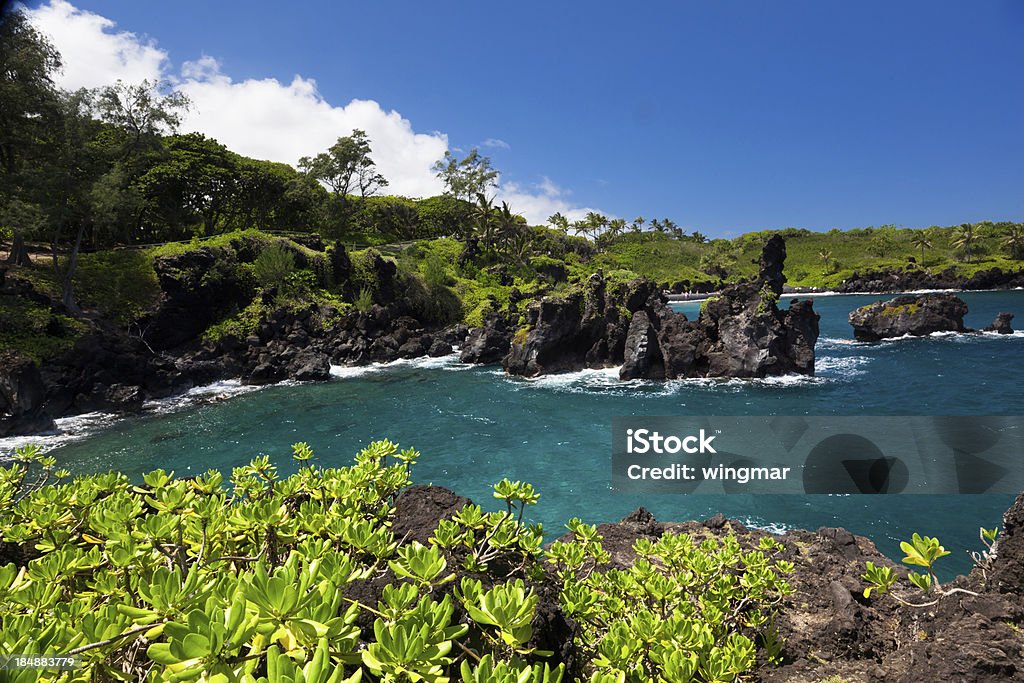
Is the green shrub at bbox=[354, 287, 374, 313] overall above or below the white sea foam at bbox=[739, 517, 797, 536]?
above

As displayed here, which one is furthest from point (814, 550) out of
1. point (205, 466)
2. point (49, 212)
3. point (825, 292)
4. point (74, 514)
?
point (825, 292)

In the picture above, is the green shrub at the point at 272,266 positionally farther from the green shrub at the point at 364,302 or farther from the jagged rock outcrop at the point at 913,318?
the jagged rock outcrop at the point at 913,318

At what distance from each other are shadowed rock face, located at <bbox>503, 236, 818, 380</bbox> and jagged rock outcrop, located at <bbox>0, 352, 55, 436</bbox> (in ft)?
79.8

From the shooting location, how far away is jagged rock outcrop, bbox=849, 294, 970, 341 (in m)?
41.5

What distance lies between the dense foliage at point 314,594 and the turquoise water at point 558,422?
29.9 ft

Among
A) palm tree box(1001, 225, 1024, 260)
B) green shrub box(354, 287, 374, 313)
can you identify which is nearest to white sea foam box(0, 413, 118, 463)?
green shrub box(354, 287, 374, 313)

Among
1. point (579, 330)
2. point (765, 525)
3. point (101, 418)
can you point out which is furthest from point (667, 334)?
point (101, 418)

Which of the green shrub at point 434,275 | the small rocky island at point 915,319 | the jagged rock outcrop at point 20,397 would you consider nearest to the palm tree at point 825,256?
the small rocky island at point 915,319

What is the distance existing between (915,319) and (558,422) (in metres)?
41.5

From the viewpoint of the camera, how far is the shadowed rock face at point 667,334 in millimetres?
28703

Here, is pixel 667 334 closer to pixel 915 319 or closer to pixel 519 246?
pixel 915 319

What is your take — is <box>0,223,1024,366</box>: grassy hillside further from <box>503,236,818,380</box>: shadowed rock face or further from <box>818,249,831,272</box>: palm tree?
<box>503,236,818,380</box>: shadowed rock face

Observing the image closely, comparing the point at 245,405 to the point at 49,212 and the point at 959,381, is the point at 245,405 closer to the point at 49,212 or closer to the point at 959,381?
the point at 49,212

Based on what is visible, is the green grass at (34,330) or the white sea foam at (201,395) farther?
the white sea foam at (201,395)
